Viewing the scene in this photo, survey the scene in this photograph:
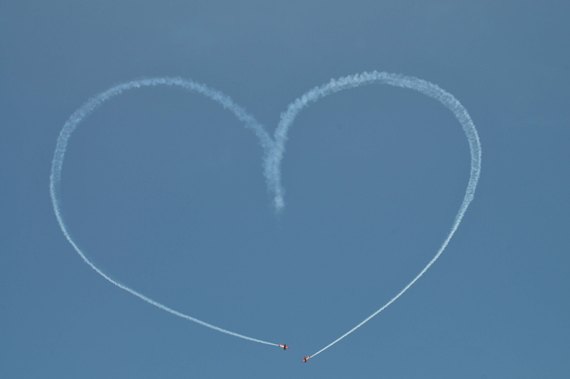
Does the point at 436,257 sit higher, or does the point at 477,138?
the point at 477,138

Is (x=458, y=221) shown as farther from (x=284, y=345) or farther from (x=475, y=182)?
(x=284, y=345)

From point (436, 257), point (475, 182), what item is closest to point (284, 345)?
point (436, 257)

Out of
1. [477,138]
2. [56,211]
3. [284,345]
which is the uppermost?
[477,138]

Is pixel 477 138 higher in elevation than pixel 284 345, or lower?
higher

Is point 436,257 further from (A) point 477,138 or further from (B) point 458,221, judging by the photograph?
(A) point 477,138

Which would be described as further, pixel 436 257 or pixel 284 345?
pixel 284 345

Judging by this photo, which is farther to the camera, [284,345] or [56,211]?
[284,345]

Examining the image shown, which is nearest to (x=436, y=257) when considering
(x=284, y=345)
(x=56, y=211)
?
(x=284, y=345)

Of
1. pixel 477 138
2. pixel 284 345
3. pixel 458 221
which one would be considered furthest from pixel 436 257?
pixel 284 345

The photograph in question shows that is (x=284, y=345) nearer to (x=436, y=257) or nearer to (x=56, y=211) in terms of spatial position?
(x=436, y=257)
